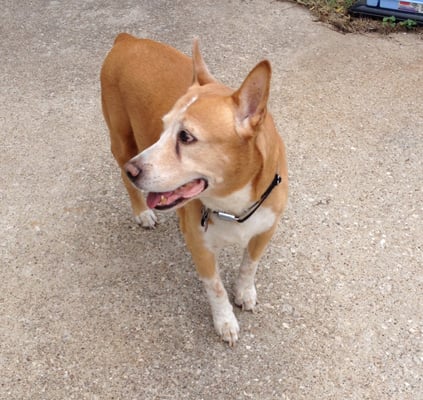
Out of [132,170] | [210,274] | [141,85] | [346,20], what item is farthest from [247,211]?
[346,20]

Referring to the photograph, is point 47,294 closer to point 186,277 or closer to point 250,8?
point 186,277

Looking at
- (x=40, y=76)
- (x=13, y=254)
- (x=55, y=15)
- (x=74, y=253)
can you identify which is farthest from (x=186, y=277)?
(x=55, y=15)

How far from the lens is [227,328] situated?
277 centimetres

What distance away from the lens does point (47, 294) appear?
10.1 ft

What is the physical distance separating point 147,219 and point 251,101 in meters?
1.40

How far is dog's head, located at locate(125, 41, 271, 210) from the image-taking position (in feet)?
6.98

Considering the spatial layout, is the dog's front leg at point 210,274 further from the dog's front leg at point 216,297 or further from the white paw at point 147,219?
the white paw at point 147,219

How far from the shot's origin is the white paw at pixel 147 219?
11.0ft

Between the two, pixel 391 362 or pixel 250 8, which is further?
pixel 250 8

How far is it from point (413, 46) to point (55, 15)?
321 centimetres

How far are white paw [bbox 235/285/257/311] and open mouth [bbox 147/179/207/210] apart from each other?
0.84 m

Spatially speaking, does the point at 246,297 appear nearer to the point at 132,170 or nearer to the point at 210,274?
the point at 210,274

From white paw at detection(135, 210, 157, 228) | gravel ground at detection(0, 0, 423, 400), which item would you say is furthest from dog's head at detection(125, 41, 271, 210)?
white paw at detection(135, 210, 157, 228)

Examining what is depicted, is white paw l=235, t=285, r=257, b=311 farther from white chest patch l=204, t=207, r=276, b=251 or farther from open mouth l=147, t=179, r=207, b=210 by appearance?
open mouth l=147, t=179, r=207, b=210
